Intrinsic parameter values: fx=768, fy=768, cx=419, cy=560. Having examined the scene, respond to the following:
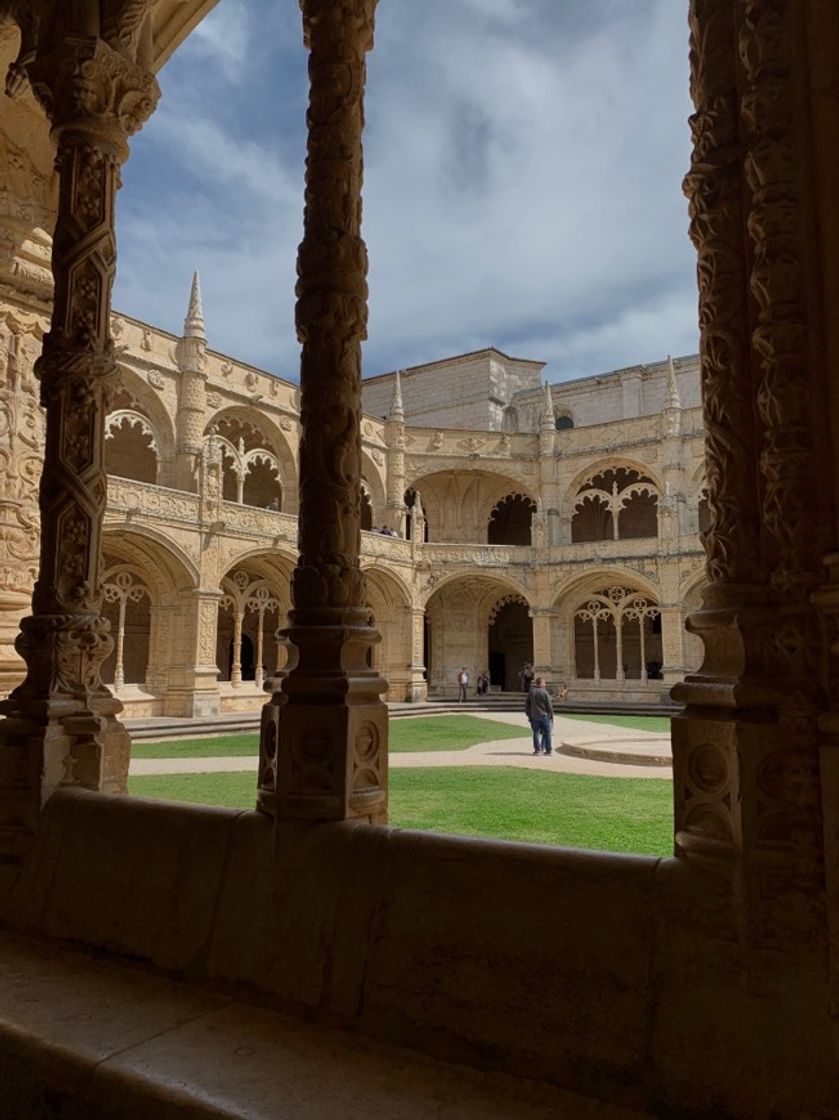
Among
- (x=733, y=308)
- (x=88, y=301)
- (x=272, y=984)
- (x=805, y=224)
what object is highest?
(x=88, y=301)

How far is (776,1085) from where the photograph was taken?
50.3 inches

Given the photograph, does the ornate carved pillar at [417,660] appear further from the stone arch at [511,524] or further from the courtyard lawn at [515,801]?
the courtyard lawn at [515,801]

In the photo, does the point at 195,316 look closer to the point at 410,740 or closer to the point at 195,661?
the point at 195,661

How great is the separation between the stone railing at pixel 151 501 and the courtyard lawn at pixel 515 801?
8.50 meters

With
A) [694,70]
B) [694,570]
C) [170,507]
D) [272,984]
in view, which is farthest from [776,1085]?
[694,570]

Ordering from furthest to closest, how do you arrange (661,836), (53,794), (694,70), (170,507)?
1. (170,507)
2. (661,836)
3. (53,794)
4. (694,70)

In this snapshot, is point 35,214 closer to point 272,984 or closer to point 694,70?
point 694,70

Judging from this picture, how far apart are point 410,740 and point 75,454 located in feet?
35.1

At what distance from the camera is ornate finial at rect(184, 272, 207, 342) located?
18656 mm

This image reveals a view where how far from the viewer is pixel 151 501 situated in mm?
16031

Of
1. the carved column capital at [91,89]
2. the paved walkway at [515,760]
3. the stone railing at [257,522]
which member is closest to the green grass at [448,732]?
the paved walkway at [515,760]

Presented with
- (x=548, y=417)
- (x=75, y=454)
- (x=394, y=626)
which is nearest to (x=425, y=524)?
(x=394, y=626)

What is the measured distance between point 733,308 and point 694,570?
2149 cm

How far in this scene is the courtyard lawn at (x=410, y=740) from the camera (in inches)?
440
